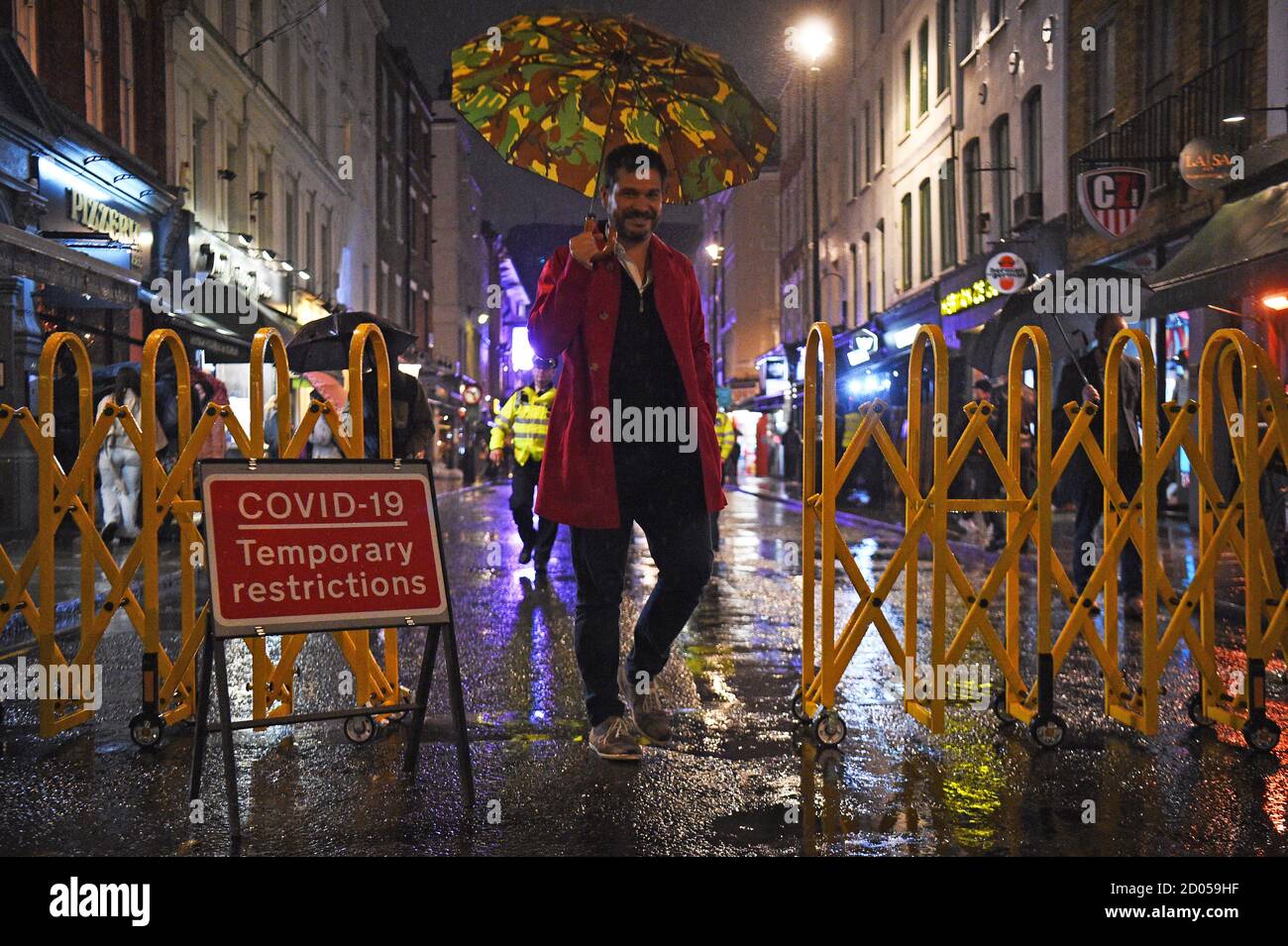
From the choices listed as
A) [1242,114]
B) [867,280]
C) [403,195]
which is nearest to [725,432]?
[1242,114]

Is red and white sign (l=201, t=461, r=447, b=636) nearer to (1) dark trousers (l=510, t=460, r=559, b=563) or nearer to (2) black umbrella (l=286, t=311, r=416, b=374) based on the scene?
(2) black umbrella (l=286, t=311, r=416, b=374)

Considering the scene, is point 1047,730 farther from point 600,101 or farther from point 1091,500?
point 1091,500

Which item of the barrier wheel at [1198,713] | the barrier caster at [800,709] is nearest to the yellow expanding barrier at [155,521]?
the barrier caster at [800,709]

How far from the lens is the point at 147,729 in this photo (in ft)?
16.4

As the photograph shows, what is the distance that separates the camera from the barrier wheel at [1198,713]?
212 inches

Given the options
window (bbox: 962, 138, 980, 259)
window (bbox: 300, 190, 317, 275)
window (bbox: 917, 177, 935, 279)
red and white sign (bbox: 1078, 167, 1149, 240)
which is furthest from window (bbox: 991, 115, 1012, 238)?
window (bbox: 300, 190, 317, 275)

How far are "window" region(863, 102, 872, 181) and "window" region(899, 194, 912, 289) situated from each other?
4.18 m

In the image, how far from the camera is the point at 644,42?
482 cm

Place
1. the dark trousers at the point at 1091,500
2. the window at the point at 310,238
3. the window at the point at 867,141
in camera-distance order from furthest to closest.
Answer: the window at the point at 867,141 < the window at the point at 310,238 < the dark trousers at the point at 1091,500

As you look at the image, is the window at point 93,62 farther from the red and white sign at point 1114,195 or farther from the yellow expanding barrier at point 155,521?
the yellow expanding barrier at point 155,521

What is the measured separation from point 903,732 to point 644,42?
9.27 ft

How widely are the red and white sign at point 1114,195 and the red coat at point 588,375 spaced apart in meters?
13.7

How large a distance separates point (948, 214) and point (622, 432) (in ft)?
79.1
